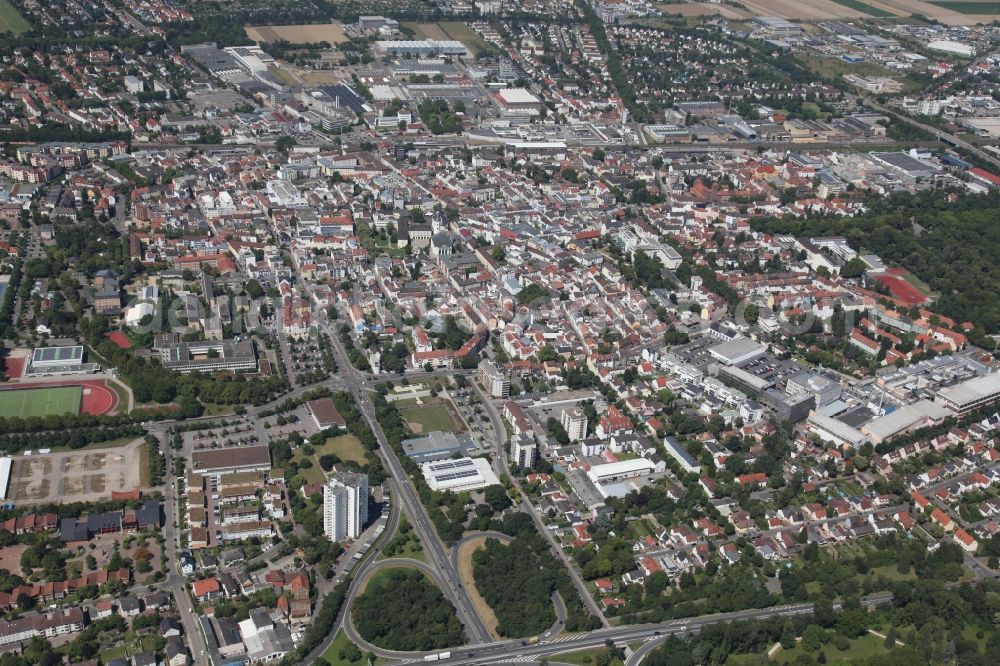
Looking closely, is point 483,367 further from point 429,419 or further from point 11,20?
point 11,20

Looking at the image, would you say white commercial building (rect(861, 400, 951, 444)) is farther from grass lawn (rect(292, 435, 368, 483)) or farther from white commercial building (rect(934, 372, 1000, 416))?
grass lawn (rect(292, 435, 368, 483))

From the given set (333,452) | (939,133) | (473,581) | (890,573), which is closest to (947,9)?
(939,133)

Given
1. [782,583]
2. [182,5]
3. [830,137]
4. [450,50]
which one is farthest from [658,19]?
[782,583]

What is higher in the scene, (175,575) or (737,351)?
(175,575)

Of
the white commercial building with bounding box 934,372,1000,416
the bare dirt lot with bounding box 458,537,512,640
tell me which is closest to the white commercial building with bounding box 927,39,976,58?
the white commercial building with bounding box 934,372,1000,416

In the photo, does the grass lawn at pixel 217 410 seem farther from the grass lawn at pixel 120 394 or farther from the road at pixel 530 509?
the road at pixel 530 509

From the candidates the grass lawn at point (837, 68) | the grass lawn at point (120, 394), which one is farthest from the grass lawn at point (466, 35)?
the grass lawn at point (120, 394)

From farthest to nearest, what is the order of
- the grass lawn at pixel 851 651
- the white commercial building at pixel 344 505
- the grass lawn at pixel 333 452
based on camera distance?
the grass lawn at pixel 333 452, the white commercial building at pixel 344 505, the grass lawn at pixel 851 651
